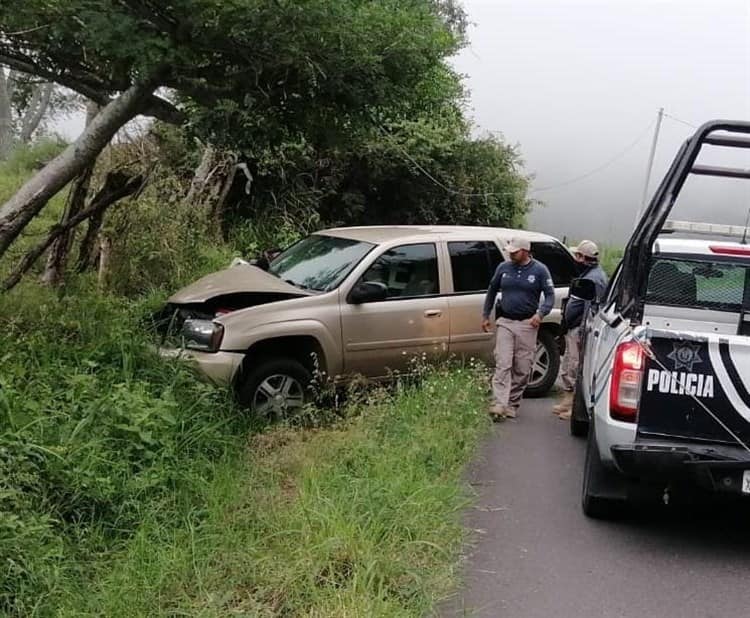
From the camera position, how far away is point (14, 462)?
4.54 meters

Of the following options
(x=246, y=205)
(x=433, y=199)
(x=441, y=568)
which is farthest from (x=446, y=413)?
(x=433, y=199)

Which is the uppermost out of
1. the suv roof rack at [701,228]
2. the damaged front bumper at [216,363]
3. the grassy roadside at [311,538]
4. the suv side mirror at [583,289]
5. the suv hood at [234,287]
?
the suv roof rack at [701,228]

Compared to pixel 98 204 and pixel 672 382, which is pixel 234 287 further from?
pixel 672 382

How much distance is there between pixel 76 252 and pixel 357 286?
18.1 feet


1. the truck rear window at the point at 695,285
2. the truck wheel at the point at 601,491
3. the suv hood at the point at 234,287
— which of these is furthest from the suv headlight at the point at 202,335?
the truck rear window at the point at 695,285

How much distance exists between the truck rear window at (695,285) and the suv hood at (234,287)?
2978 mm

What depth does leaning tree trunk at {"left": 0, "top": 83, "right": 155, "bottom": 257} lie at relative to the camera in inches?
298

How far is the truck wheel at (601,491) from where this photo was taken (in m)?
5.21

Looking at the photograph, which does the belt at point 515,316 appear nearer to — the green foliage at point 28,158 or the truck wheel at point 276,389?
the truck wheel at point 276,389

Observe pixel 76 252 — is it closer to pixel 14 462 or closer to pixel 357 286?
pixel 357 286

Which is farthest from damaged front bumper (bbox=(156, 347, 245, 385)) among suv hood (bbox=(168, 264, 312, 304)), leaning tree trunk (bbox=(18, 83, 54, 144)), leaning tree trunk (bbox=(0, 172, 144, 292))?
leaning tree trunk (bbox=(18, 83, 54, 144))

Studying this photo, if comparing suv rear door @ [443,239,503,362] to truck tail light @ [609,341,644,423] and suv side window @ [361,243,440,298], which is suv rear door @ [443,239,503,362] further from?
truck tail light @ [609,341,644,423]

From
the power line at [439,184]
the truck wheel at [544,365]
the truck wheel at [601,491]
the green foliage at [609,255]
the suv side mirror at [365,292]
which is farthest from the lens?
the green foliage at [609,255]

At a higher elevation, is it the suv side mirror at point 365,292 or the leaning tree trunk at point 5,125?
the leaning tree trunk at point 5,125
